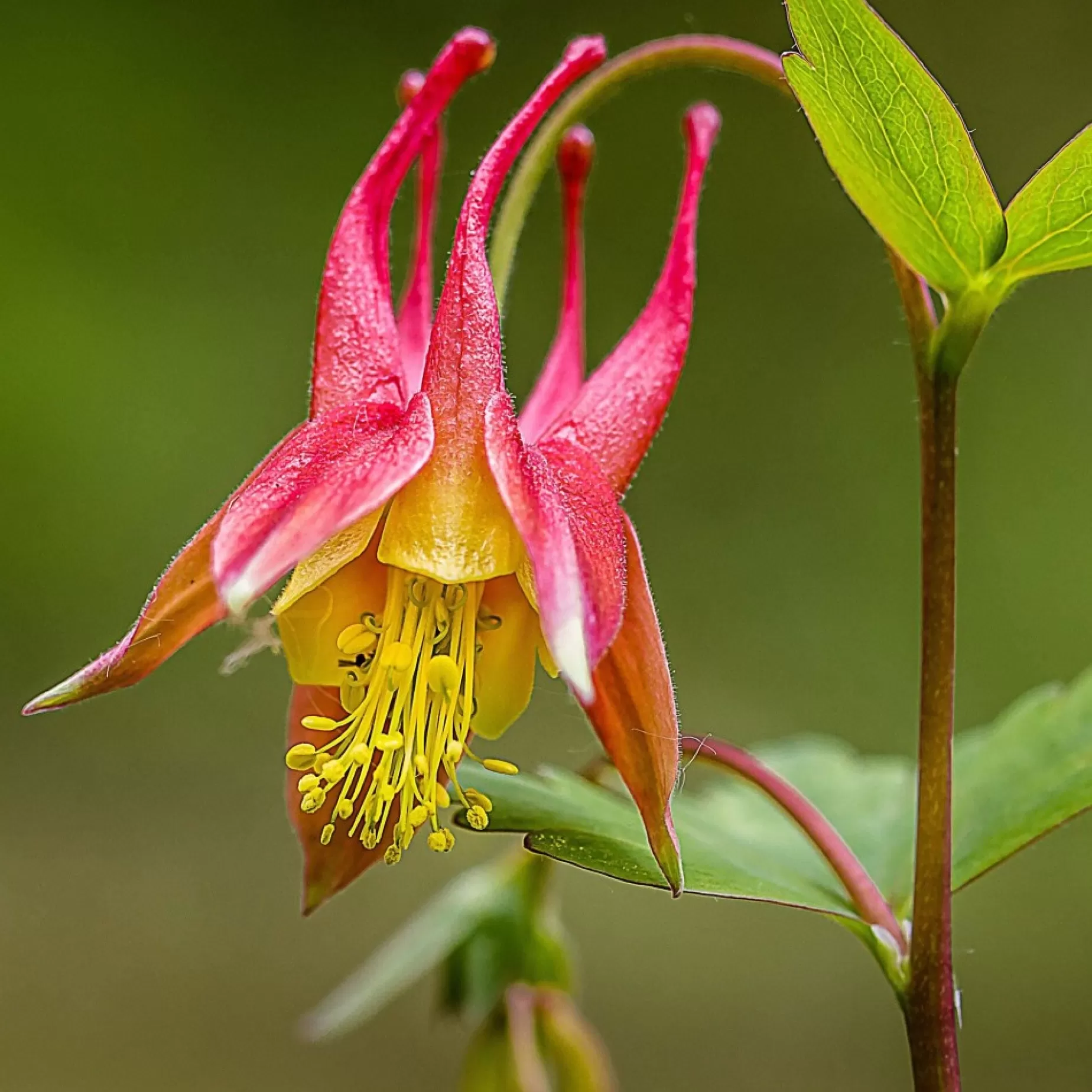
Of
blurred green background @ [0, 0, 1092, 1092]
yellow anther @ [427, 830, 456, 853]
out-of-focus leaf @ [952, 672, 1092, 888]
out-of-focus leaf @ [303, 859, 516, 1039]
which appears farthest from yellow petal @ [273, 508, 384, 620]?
blurred green background @ [0, 0, 1092, 1092]

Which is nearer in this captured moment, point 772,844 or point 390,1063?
point 772,844

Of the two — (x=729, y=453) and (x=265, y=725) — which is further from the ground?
(x=729, y=453)

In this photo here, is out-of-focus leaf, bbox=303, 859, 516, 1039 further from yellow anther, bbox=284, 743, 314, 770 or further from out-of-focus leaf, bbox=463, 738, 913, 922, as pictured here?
yellow anther, bbox=284, 743, 314, 770

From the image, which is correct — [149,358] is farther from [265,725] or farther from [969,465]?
[969,465]

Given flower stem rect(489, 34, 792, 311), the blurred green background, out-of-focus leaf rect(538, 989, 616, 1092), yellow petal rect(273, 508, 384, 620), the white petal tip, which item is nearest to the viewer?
the white petal tip

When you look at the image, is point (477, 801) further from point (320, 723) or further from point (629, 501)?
point (629, 501)

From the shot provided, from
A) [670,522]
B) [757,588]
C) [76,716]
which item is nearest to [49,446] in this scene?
[76,716]

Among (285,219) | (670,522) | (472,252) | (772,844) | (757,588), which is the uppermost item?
(285,219)
